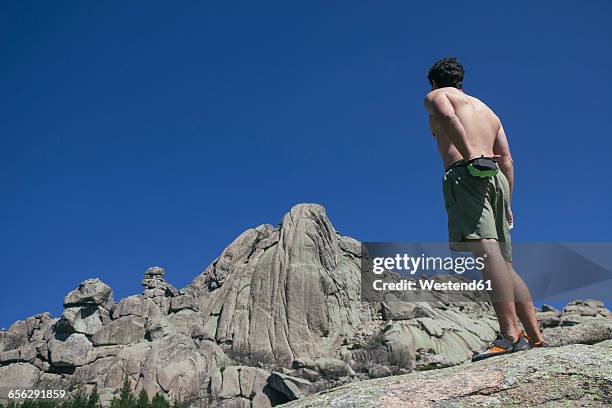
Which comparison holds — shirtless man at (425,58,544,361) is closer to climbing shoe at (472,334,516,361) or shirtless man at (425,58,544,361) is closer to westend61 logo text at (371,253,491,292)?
climbing shoe at (472,334,516,361)

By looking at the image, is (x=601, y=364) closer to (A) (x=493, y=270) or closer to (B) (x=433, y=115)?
(A) (x=493, y=270)

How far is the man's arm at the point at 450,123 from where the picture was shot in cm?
546

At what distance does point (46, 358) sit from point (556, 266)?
7402 cm

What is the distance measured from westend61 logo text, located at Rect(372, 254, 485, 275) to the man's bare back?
912 millimetres

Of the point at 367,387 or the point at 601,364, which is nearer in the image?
the point at 601,364

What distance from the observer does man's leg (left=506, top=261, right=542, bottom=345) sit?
5355mm

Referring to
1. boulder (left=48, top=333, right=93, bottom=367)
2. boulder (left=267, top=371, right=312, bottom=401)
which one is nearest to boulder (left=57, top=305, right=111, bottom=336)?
boulder (left=48, top=333, right=93, bottom=367)

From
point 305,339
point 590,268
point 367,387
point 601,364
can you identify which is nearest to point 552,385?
point 601,364

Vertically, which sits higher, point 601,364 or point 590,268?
point 590,268

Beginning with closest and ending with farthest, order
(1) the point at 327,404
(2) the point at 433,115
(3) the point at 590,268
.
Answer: (1) the point at 327,404 → (2) the point at 433,115 → (3) the point at 590,268

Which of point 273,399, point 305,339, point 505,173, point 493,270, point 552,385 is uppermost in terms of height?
point 305,339

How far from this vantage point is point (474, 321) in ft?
251

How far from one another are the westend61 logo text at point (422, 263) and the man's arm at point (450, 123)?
0.96m

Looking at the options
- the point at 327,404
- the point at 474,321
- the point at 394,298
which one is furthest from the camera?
the point at 474,321
